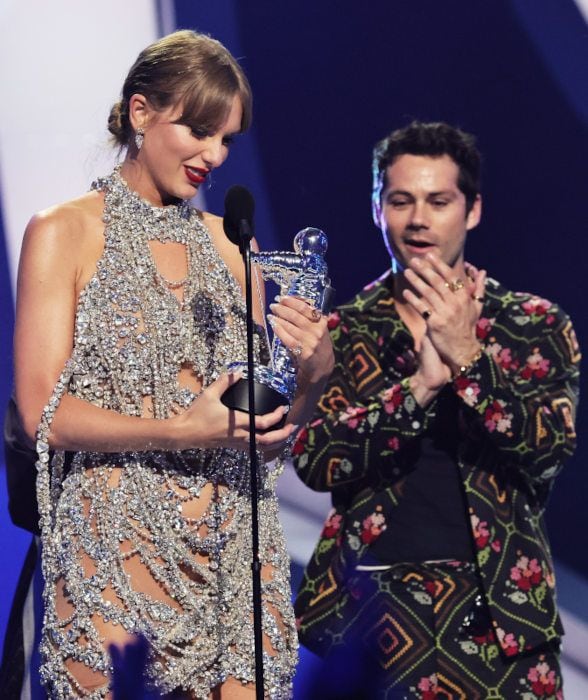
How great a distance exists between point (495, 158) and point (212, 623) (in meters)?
1.79

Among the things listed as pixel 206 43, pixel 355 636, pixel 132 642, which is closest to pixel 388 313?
pixel 355 636

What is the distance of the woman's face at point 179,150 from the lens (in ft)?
6.04

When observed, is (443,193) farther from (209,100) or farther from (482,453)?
(209,100)

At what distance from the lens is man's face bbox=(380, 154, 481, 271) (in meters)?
2.58

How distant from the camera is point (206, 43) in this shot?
188 cm

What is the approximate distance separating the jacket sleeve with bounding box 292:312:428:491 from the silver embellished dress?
554mm

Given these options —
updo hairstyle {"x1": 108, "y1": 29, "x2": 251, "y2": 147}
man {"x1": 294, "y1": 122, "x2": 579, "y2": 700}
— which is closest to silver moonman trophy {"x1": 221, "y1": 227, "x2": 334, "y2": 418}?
updo hairstyle {"x1": 108, "y1": 29, "x2": 251, "y2": 147}

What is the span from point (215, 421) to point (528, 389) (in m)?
1.04

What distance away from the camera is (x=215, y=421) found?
1.68m

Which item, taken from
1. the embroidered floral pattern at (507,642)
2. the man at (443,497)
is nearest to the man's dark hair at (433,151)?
the man at (443,497)

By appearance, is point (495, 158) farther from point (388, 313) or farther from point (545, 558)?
point (545, 558)

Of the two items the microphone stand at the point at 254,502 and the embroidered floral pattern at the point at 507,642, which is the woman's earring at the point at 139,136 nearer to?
the microphone stand at the point at 254,502

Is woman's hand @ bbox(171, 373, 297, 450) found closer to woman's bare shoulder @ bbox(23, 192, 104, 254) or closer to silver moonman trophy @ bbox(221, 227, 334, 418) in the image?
silver moonman trophy @ bbox(221, 227, 334, 418)

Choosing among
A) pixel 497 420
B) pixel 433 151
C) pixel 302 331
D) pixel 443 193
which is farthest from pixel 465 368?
pixel 302 331
